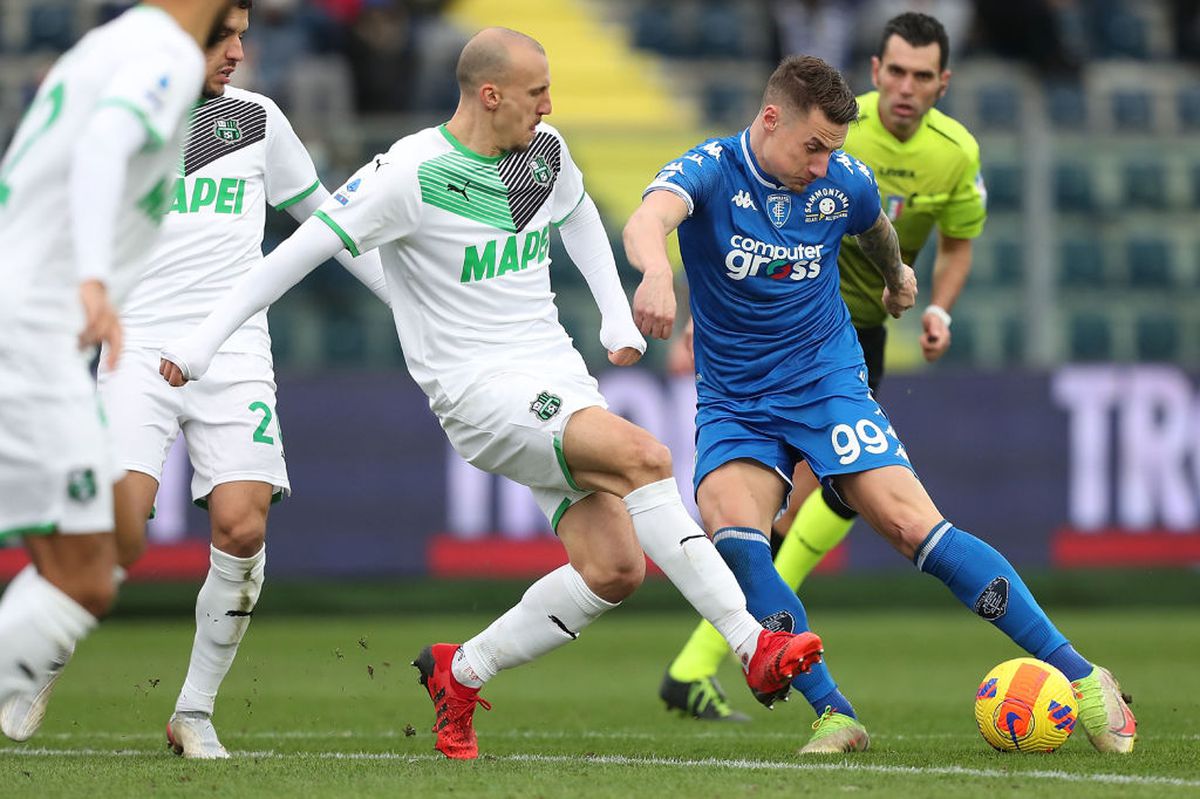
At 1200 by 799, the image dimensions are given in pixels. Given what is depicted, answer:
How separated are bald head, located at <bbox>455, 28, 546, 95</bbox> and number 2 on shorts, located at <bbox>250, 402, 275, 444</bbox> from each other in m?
1.37

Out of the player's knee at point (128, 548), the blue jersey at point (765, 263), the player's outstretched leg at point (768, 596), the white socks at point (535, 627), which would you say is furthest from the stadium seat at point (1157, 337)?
the player's knee at point (128, 548)

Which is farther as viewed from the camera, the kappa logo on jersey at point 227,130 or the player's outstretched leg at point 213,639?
the kappa logo on jersey at point 227,130

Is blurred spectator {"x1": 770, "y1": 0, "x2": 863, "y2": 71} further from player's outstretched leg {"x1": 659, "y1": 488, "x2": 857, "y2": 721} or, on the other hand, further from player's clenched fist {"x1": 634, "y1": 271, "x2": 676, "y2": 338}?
player's clenched fist {"x1": 634, "y1": 271, "x2": 676, "y2": 338}

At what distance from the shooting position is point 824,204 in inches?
252

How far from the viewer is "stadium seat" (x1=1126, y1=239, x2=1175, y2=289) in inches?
518

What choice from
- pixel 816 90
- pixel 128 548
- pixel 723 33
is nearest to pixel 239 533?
pixel 128 548

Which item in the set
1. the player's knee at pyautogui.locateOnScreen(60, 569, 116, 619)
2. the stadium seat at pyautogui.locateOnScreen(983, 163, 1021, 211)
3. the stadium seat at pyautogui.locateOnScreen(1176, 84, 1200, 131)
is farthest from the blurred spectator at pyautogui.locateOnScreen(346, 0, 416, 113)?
the player's knee at pyautogui.locateOnScreen(60, 569, 116, 619)

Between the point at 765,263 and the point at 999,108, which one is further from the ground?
the point at 999,108

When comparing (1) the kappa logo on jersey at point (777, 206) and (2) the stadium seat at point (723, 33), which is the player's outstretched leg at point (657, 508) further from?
(2) the stadium seat at point (723, 33)

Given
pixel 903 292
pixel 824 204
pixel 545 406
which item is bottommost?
pixel 545 406

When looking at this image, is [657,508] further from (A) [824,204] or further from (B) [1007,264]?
(B) [1007,264]

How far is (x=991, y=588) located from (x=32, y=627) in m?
3.13

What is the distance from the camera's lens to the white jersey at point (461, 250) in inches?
232

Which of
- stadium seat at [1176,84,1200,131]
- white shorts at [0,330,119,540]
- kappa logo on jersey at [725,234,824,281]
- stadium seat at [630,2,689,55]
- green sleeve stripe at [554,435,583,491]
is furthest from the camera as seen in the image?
stadium seat at [630,2,689,55]
